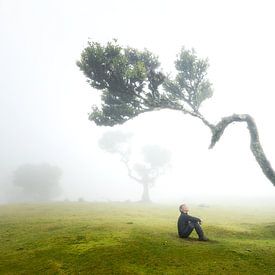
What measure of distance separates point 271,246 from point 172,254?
6.84 m

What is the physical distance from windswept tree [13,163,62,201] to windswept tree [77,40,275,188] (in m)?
87.4

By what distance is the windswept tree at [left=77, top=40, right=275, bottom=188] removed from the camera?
95.5 ft

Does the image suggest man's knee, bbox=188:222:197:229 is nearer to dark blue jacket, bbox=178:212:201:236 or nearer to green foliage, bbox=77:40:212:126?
dark blue jacket, bbox=178:212:201:236

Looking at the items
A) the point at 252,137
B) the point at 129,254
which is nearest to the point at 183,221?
the point at 129,254

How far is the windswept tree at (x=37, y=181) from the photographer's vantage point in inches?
4493

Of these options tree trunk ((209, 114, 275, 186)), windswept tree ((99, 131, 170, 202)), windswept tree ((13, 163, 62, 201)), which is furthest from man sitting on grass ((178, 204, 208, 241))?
windswept tree ((13, 163, 62, 201))

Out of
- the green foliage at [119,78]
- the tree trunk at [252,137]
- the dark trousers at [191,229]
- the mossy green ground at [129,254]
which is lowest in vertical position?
the mossy green ground at [129,254]

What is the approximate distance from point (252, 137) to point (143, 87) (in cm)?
1194

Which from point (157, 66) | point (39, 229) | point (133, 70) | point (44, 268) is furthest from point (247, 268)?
point (157, 66)

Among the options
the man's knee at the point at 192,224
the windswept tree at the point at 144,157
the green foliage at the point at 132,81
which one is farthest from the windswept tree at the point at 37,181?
the man's knee at the point at 192,224

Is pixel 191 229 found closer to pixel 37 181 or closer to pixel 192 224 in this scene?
pixel 192 224

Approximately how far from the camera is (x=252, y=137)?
92.7 ft

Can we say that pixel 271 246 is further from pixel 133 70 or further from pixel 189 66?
pixel 189 66

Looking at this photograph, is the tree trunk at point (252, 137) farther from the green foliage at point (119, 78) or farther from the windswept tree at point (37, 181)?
the windswept tree at point (37, 181)
